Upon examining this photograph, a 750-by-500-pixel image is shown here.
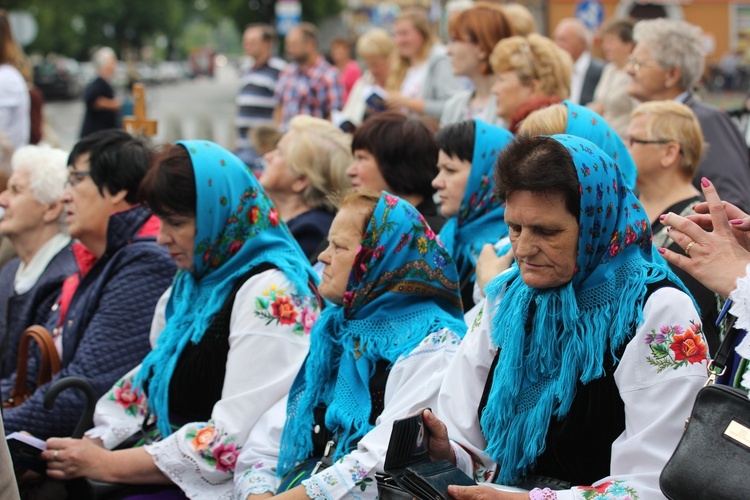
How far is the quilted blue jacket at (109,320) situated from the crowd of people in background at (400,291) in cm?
1

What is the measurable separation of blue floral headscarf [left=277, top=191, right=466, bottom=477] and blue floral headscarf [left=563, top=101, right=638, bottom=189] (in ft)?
3.61

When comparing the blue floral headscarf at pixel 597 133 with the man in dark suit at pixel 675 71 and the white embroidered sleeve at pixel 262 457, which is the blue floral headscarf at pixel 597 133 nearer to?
the man in dark suit at pixel 675 71

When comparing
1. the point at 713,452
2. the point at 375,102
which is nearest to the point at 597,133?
the point at 713,452

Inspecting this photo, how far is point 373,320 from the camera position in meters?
3.40

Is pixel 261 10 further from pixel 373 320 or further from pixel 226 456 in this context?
pixel 373 320

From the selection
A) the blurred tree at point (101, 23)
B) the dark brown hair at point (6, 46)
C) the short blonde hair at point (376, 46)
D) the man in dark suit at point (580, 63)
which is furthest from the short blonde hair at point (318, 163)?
the blurred tree at point (101, 23)

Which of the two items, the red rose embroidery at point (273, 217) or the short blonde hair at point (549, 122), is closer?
the red rose embroidery at point (273, 217)

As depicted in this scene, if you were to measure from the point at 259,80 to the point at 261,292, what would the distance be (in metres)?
7.06

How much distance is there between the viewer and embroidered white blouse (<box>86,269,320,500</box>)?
3.69m

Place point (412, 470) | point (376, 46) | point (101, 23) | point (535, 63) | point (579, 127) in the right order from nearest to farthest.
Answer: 1. point (412, 470)
2. point (579, 127)
3. point (535, 63)
4. point (376, 46)
5. point (101, 23)

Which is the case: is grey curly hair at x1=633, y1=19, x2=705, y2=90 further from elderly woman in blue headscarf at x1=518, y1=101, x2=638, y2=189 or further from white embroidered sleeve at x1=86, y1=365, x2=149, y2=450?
white embroidered sleeve at x1=86, y1=365, x2=149, y2=450

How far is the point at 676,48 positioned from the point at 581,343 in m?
3.40

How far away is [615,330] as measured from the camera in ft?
8.80

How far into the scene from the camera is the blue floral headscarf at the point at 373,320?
131 inches
